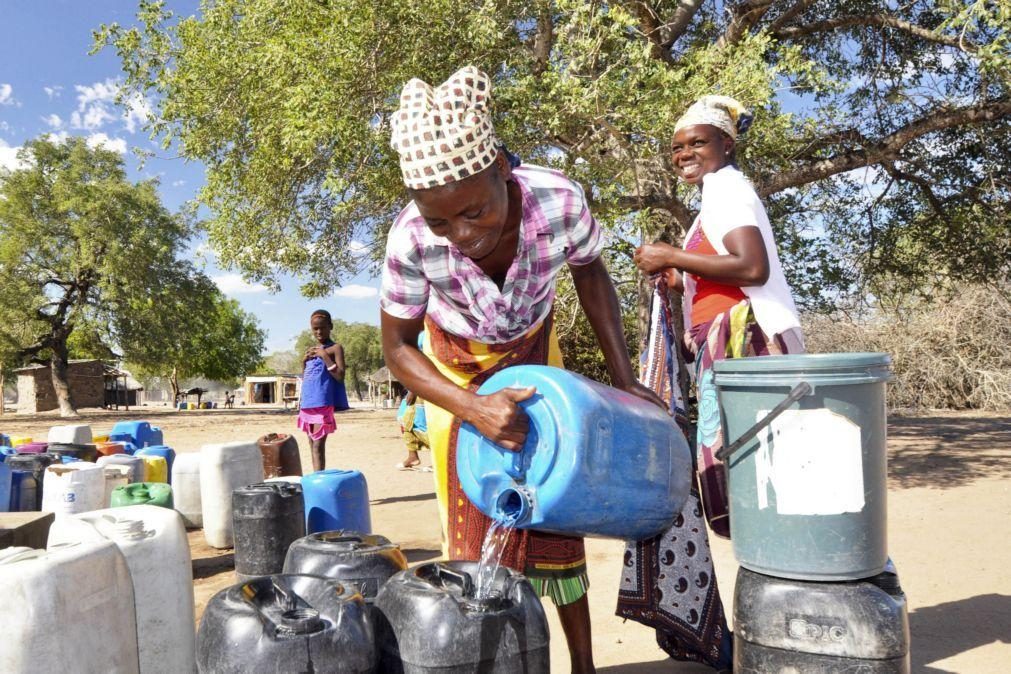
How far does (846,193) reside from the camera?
952cm

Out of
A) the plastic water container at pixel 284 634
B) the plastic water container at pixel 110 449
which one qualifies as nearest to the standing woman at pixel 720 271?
the plastic water container at pixel 284 634

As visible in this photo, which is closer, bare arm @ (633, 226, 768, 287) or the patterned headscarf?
bare arm @ (633, 226, 768, 287)

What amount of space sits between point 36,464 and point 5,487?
0.40 metres

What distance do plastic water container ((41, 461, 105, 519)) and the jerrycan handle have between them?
2.81 meters

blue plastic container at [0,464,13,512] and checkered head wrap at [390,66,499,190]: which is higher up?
checkered head wrap at [390,66,499,190]

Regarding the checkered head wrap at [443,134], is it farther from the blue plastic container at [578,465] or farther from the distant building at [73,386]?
the distant building at [73,386]

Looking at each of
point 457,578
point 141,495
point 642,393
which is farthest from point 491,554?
point 141,495

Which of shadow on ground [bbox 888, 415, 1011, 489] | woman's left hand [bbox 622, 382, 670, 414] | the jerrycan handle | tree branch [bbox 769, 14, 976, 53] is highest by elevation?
tree branch [bbox 769, 14, 976, 53]

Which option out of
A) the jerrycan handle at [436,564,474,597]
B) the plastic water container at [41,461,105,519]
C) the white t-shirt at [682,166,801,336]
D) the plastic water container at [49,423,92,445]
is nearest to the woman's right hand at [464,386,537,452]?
the jerrycan handle at [436,564,474,597]

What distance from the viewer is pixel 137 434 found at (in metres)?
7.14

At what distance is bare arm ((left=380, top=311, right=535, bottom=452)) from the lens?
1826 mm

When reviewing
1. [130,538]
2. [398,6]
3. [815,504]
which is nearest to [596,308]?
[815,504]

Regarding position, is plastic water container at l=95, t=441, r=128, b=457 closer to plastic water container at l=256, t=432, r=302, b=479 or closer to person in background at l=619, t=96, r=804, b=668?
plastic water container at l=256, t=432, r=302, b=479

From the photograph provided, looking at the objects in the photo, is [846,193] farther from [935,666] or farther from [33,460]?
[33,460]
